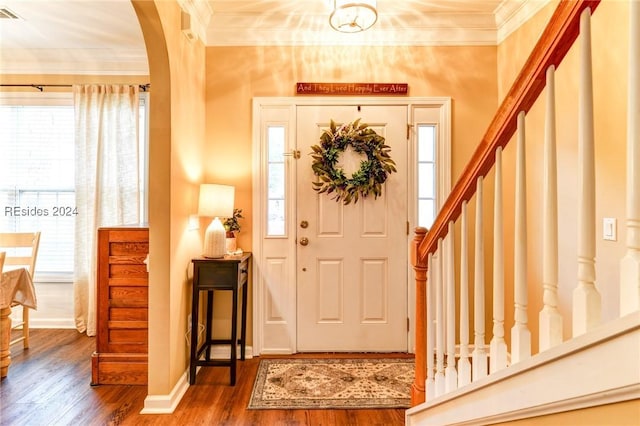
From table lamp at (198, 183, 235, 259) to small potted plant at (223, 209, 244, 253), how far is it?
330mm

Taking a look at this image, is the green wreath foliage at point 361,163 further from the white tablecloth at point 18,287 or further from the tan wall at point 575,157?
the white tablecloth at point 18,287

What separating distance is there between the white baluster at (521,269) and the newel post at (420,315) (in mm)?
659

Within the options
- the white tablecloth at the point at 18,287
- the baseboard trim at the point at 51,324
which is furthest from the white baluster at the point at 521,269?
the baseboard trim at the point at 51,324

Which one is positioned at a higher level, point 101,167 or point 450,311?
point 101,167

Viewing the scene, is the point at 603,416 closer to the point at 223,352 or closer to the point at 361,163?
the point at 361,163

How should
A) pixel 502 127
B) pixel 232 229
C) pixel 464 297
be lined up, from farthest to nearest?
1. pixel 232 229
2. pixel 464 297
3. pixel 502 127

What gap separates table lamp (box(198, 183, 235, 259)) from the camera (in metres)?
2.59

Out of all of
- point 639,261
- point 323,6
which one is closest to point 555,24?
point 639,261

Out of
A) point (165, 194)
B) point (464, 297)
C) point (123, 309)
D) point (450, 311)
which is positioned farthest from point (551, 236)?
point (123, 309)

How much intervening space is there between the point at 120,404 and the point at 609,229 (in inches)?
125

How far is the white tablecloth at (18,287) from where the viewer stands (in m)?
2.73

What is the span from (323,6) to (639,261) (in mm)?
2959

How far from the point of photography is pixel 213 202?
264 cm

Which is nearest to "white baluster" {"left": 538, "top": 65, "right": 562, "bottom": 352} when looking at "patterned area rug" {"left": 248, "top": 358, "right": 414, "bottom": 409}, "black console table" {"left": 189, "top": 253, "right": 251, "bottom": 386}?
"patterned area rug" {"left": 248, "top": 358, "right": 414, "bottom": 409}
